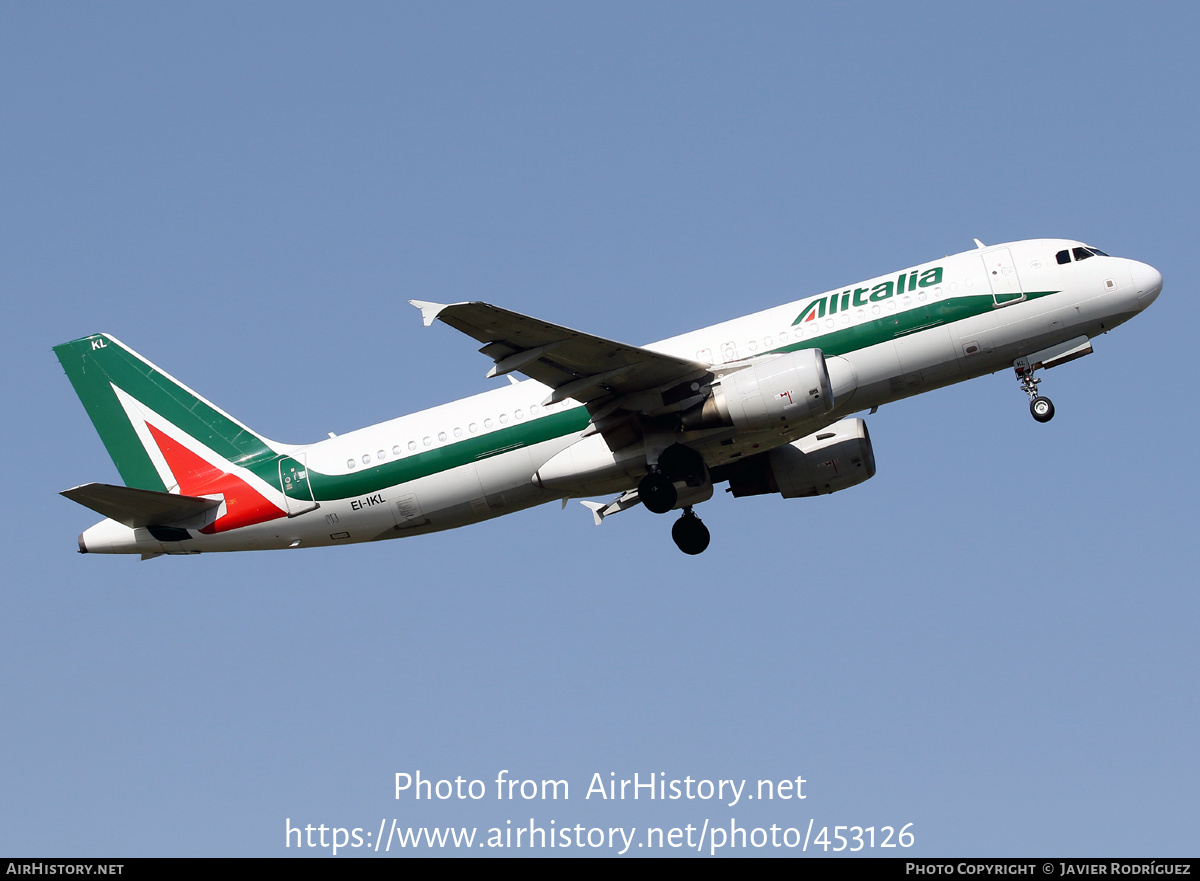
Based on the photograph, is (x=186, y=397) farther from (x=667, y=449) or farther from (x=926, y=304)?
(x=926, y=304)

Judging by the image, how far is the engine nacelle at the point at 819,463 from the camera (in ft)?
127

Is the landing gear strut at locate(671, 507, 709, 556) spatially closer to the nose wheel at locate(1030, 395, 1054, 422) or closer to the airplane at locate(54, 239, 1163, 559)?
the airplane at locate(54, 239, 1163, 559)

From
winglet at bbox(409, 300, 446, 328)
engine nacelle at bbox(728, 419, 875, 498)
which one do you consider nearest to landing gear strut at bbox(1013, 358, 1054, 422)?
engine nacelle at bbox(728, 419, 875, 498)

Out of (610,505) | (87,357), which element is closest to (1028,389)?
(610,505)

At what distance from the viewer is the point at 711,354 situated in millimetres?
35031

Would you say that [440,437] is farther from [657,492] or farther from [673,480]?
[673,480]

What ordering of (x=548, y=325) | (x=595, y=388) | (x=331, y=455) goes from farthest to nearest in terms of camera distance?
1. (x=331, y=455)
2. (x=595, y=388)
3. (x=548, y=325)

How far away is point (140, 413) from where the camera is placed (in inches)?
1528

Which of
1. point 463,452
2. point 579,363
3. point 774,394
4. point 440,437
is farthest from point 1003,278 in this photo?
point 440,437

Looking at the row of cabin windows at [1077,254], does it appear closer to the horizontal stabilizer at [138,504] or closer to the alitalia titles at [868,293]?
the alitalia titles at [868,293]

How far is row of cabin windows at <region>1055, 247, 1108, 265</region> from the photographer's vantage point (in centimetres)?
3481

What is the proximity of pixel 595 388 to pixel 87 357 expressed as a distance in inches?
622

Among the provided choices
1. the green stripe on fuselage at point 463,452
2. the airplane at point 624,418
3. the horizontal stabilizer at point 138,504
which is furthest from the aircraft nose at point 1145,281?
the horizontal stabilizer at point 138,504

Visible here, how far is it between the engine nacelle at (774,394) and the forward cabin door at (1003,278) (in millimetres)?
5110
